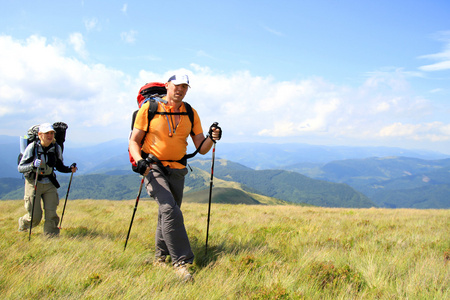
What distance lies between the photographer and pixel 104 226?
25.4ft

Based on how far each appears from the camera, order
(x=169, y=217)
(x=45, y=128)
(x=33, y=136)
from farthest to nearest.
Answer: (x=33, y=136) < (x=45, y=128) < (x=169, y=217)

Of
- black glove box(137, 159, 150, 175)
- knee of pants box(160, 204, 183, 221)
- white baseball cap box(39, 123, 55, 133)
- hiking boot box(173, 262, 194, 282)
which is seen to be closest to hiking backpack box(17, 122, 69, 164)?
white baseball cap box(39, 123, 55, 133)

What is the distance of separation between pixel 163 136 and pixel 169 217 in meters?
1.35

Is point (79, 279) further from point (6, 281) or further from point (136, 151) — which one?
point (136, 151)

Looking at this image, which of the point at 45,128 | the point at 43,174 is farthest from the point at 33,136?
the point at 43,174

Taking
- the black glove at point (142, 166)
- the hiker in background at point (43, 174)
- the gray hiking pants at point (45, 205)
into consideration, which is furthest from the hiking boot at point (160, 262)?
the gray hiking pants at point (45, 205)

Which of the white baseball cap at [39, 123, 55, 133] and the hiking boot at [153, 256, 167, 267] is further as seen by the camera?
the white baseball cap at [39, 123, 55, 133]

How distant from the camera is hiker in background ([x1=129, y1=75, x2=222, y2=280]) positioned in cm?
414

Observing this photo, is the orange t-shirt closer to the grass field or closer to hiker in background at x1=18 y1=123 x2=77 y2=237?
the grass field

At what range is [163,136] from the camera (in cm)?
443

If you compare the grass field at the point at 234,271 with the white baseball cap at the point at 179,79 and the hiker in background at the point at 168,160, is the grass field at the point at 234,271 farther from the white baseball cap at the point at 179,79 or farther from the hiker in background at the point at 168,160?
the white baseball cap at the point at 179,79

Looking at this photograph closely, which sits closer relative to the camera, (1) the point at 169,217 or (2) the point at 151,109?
(1) the point at 169,217

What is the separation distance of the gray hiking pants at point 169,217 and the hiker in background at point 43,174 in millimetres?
3493

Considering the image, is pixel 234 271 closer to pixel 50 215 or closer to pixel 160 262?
pixel 160 262
